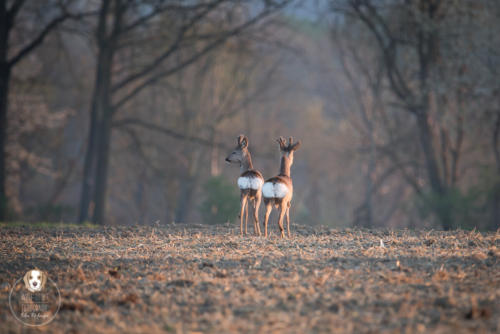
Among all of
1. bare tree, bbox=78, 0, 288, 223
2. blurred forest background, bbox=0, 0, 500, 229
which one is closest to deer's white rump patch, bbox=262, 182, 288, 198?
blurred forest background, bbox=0, 0, 500, 229

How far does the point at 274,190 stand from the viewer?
9414mm

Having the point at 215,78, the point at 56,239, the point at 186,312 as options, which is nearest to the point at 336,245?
the point at 186,312

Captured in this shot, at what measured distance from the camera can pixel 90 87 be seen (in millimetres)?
31344

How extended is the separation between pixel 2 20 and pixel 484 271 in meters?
17.7

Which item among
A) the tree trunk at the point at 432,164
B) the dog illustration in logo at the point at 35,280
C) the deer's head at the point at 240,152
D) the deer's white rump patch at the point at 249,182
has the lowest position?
the dog illustration in logo at the point at 35,280

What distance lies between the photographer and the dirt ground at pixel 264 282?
527cm

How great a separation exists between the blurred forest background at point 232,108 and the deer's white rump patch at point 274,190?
4.65 m

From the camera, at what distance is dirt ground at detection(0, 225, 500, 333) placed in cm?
527

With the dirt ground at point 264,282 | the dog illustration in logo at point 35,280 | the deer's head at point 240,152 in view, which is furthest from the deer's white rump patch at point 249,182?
the dog illustration in logo at point 35,280

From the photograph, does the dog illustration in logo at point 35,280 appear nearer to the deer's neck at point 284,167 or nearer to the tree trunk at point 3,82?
the deer's neck at point 284,167

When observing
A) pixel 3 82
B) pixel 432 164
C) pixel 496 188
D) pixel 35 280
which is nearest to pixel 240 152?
pixel 35 280

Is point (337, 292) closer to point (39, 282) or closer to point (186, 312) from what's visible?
point (186, 312)

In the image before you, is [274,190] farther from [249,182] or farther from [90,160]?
[90,160]

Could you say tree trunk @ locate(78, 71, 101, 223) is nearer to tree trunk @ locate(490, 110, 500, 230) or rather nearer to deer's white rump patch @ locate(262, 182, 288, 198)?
deer's white rump patch @ locate(262, 182, 288, 198)
